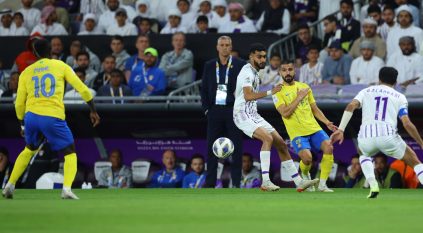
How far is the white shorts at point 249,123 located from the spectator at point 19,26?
9595 mm

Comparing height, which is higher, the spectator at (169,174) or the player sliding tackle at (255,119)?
the player sliding tackle at (255,119)

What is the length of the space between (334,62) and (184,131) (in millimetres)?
3466

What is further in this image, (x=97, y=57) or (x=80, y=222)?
(x=97, y=57)

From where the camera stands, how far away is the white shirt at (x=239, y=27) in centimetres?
2348

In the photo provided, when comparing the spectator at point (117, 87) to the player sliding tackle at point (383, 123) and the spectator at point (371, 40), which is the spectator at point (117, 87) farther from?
Answer: the player sliding tackle at point (383, 123)

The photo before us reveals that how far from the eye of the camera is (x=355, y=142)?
72.7 feet

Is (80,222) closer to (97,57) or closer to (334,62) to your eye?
(334,62)

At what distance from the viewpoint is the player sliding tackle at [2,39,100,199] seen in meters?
14.1

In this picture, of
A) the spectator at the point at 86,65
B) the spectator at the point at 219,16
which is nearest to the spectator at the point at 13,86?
the spectator at the point at 86,65

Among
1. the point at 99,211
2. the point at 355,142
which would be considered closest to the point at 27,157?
the point at 99,211

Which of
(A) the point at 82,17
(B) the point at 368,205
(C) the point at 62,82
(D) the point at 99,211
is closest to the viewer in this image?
(D) the point at 99,211

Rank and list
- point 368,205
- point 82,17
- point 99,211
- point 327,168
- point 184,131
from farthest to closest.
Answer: point 82,17, point 184,131, point 327,168, point 368,205, point 99,211

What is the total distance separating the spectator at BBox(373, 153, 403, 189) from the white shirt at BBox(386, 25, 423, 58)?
2.24m

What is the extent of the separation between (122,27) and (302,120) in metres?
8.68
